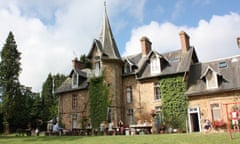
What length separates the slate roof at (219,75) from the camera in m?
20.9

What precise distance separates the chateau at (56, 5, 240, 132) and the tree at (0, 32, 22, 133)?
977 centimetres

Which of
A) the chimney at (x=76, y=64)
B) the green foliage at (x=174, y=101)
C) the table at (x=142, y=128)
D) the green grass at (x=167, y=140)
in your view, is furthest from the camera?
the chimney at (x=76, y=64)

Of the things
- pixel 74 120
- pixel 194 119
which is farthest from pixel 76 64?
pixel 194 119

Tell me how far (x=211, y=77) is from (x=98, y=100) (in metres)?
10.9

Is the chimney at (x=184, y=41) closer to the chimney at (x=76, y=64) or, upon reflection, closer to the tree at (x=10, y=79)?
the chimney at (x=76, y=64)

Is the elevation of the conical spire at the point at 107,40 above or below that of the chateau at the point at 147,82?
above

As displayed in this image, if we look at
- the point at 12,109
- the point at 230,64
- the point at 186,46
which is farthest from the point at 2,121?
the point at 230,64

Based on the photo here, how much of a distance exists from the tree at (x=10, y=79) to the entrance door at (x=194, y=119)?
2492 cm

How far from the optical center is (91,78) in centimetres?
2614

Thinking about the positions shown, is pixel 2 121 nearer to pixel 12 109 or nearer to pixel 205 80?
pixel 12 109

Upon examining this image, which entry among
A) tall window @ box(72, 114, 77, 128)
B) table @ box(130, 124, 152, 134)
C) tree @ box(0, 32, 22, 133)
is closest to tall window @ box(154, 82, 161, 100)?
table @ box(130, 124, 152, 134)

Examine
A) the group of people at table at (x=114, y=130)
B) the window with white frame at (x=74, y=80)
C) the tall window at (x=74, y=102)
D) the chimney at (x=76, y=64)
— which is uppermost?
the chimney at (x=76, y=64)

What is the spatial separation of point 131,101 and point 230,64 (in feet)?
32.4

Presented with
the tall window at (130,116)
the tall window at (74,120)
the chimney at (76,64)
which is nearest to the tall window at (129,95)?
the tall window at (130,116)
